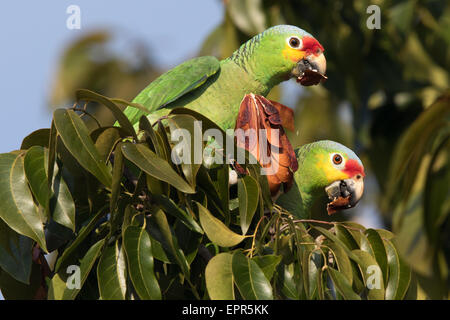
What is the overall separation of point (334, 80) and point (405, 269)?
14.0ft

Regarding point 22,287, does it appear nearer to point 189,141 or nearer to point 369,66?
point 189,141

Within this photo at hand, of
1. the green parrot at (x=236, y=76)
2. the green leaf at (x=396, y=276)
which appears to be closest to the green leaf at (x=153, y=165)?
the green leaf at (x=396, y=276)

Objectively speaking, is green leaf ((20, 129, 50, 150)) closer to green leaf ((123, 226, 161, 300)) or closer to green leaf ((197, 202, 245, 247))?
green leaf ((123, 226, 161, 300))

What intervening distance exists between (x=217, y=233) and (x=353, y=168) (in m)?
1.40

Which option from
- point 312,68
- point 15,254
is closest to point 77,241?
point 15,254

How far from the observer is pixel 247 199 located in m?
1.93

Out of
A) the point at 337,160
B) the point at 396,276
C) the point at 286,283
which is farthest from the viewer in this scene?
the point at 337,160

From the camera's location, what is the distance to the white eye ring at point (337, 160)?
10.2 feet

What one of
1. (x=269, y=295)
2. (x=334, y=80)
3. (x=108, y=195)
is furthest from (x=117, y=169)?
(x=334, y=80)

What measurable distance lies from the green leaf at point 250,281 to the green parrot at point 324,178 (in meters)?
1.30

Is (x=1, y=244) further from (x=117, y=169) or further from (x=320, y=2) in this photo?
(x=320, y=2)

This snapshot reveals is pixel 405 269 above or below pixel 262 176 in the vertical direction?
below

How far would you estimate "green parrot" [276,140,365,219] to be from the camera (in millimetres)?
3039

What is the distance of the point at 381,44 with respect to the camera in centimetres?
670
